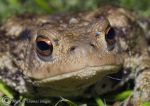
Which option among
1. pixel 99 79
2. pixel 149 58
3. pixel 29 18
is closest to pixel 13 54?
pixel 29 18

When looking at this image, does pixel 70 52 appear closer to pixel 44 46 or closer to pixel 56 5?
pixel 44 46

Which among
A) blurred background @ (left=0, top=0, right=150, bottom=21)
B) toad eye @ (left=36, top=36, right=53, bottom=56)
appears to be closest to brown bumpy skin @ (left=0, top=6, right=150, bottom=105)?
toad eye @ (left=36, top=36, right=53, bottom=56)

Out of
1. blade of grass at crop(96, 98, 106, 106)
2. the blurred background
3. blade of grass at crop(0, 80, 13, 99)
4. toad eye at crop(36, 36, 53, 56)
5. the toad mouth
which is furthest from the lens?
the blurred background

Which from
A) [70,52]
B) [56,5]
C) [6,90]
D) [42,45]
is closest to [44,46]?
[42,45]

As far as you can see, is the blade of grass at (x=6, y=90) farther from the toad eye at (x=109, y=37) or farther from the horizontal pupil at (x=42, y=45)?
the toad eye at (x=109, y=37)

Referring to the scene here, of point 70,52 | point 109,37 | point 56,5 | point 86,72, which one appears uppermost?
point 56,5

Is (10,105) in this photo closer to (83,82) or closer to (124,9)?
(83,82)

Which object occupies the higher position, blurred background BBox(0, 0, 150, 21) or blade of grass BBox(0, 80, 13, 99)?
blurred background BBox(0, 0, 150, 21)

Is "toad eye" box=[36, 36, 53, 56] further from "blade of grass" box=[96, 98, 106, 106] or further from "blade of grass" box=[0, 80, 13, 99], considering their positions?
"blade of grass" box=[96, 98, 106, 106]
